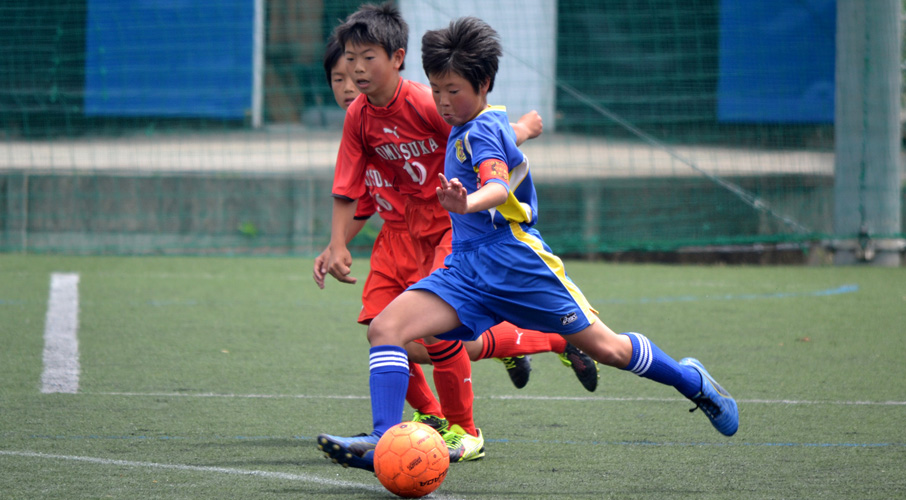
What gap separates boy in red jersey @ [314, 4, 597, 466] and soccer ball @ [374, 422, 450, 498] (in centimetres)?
46

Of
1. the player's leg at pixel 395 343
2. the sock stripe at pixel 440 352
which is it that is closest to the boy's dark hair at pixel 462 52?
the player's leg at pixel 395 343

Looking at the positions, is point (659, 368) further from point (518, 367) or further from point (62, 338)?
point (62, 338)

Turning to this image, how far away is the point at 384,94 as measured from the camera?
11.8 ft

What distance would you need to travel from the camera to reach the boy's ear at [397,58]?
3596 mm

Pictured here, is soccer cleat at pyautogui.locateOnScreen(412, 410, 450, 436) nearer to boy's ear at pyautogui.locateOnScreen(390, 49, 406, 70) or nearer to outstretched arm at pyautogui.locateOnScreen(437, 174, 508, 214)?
outstretched arm at pyautogui.locateOnScreen(437, 174, 508, 214)

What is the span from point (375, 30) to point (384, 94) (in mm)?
242

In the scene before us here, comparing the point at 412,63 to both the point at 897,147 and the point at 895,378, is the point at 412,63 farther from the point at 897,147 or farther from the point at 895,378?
the point at 895,378

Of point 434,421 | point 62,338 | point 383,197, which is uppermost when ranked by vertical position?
point 383,197

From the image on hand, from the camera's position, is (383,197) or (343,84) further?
(343,84)

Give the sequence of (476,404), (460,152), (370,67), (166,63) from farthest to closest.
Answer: (166,63), (476,404), (370,67), (460,152)

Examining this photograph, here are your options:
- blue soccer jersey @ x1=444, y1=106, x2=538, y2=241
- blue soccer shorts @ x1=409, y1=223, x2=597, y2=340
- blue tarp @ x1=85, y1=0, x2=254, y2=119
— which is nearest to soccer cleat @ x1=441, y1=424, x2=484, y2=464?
blue soccer shorts @ x1=409, y1=223, x2=597, y2=340

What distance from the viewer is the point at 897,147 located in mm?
9523

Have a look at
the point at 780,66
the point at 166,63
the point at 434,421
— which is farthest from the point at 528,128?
the point at 166,63

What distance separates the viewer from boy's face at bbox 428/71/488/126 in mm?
3135
